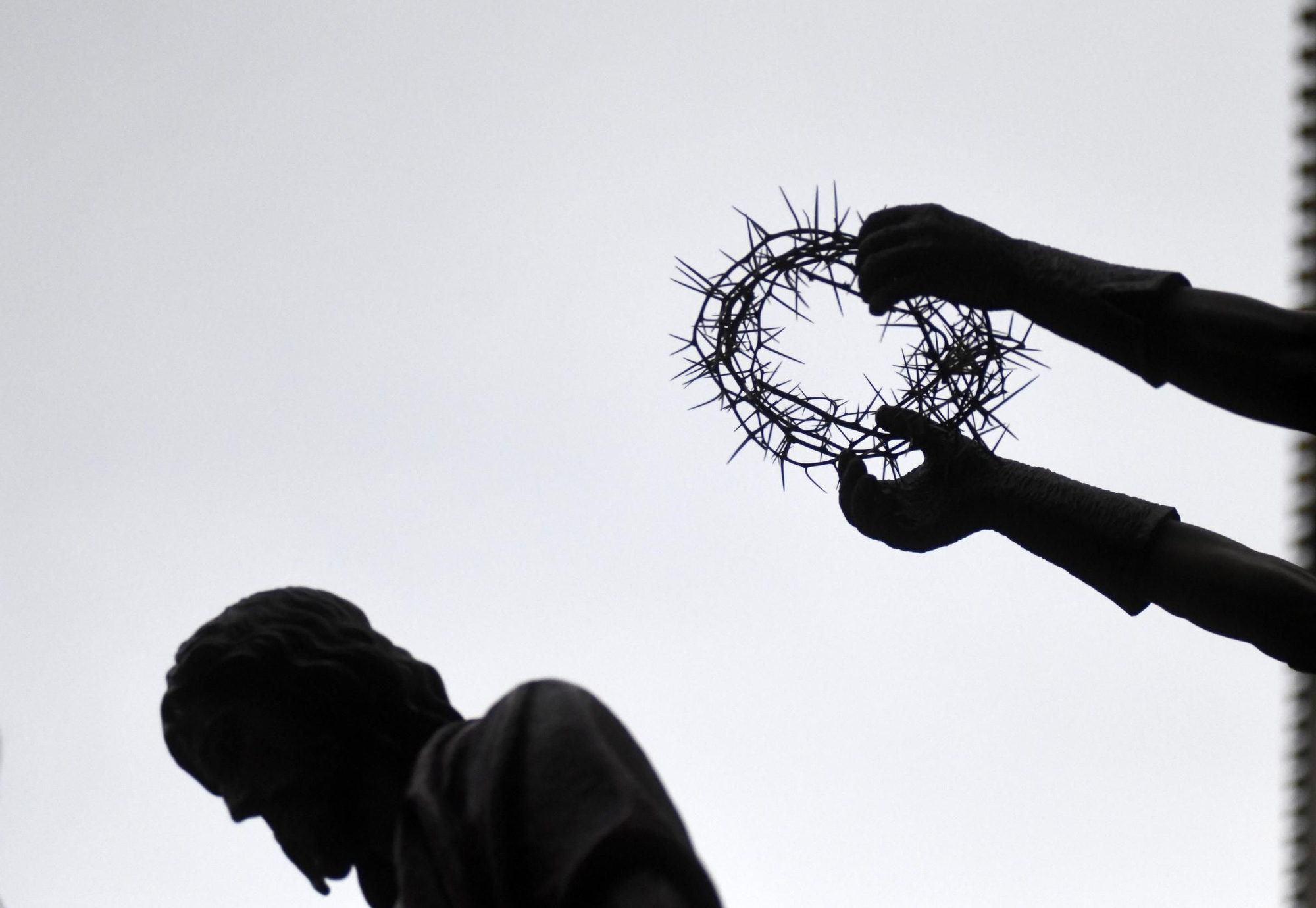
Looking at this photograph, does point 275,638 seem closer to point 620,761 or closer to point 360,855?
point 360,855

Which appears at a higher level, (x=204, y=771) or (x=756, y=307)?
(x=756, y=307)

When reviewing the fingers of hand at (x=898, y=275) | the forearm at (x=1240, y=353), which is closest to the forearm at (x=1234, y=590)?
the forearm at (x=1240, y=353)

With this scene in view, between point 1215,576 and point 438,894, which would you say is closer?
point 438,894

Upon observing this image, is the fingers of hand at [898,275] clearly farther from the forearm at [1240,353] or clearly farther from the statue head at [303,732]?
the statue head at [303,732]

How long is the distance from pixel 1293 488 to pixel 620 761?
1007 cm

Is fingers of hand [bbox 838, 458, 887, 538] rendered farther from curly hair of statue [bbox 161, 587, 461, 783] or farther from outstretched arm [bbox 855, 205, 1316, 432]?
curly hair of statue [bbox 161, 587, 461, 783]

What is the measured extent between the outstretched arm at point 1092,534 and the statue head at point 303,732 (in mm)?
1532

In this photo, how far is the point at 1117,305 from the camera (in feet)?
15.0

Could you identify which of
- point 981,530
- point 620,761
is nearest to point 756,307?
point 981,530

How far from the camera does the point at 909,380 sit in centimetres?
550

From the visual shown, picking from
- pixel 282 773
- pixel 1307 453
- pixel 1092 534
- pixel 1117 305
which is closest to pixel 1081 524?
pixel 1092 534

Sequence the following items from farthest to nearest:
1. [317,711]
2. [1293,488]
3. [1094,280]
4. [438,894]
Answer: [1293,488], [1094,280], [317,711], [438,894]

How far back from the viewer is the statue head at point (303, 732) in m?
4.18

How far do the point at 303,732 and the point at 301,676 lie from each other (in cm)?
11
